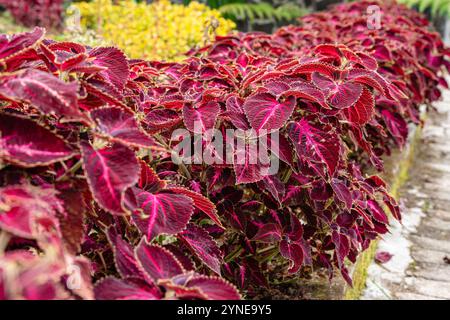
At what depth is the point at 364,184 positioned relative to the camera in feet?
6.19

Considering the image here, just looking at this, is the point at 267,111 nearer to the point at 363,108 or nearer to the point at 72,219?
the point at 363,108

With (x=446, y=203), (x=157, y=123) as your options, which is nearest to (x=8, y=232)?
(x=157, y=123)

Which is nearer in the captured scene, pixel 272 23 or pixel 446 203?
pixel 446 203

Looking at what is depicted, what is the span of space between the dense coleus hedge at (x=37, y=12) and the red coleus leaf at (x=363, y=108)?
5.26 metres

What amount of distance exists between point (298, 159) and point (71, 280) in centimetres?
83

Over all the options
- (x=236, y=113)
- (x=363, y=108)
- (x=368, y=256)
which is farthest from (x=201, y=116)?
(x=368, y=256)

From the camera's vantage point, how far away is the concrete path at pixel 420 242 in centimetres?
245

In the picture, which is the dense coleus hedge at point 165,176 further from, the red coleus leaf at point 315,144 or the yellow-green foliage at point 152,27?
the yellow-green foliage at point 152,27

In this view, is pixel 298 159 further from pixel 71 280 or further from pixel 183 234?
pixel 71 280

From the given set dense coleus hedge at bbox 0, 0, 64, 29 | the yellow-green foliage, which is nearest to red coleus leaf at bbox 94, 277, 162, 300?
the yellow-green foliage

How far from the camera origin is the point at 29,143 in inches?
36.3

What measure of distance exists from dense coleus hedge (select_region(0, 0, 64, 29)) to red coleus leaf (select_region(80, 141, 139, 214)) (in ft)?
18.7

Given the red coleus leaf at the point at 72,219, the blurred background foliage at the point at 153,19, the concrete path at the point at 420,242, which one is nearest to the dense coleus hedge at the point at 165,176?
the red coleus leaf at the point at 72,219
